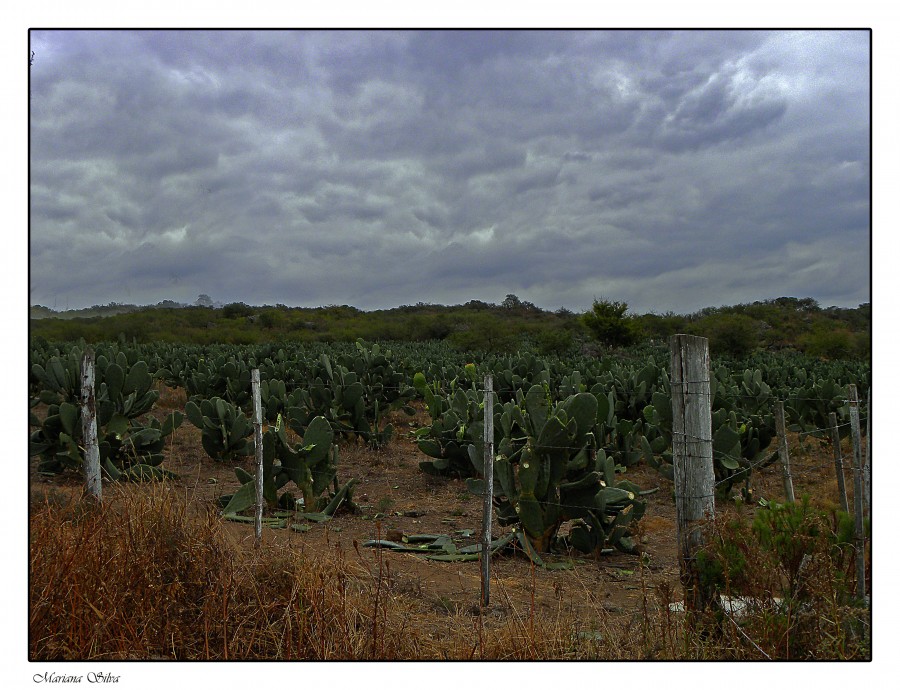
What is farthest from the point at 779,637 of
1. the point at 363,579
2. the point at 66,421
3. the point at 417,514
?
the point at 66,421

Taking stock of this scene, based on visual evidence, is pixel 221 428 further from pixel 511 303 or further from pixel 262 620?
pixel 511 303

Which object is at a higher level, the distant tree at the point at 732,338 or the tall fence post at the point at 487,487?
the distant tree at the point at 732,338

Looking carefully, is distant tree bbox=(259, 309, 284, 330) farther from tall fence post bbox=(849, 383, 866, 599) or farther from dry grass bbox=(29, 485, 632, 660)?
tall fence post bbox=(849, 383, 866, 599)

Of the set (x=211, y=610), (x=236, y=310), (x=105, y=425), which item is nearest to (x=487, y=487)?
(x=211, y=610)

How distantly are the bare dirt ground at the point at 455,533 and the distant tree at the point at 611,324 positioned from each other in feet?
105

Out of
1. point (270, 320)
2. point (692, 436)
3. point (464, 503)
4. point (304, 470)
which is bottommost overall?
point (464, 503)

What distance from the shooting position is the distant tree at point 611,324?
4397cm

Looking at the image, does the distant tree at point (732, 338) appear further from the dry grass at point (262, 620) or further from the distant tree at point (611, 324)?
the dry grass at point (262, 620)

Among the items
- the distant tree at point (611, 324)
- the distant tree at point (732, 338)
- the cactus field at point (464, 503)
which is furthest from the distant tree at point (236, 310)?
the cactus field at point (464, 503)

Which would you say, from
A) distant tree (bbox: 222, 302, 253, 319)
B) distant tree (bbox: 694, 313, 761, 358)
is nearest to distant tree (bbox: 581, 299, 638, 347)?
distant tree (bbox: 694, 313, 761, 358)

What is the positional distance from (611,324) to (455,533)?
39.0 m

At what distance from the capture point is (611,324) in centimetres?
4394

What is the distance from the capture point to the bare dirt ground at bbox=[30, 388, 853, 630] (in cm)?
414

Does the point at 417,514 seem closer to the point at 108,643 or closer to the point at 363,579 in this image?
the point at 363,579
